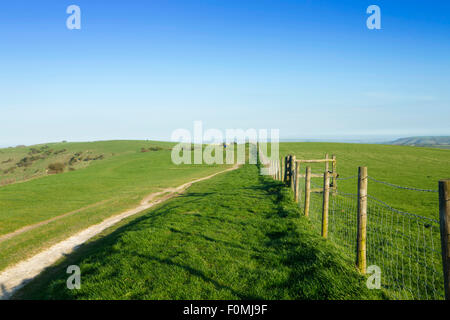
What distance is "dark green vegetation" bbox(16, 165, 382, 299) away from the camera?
532cm

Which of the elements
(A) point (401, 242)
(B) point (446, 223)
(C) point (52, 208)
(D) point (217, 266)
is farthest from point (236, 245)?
(C) point (52, 208)

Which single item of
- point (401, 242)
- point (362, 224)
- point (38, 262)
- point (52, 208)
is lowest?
point (52, 208)

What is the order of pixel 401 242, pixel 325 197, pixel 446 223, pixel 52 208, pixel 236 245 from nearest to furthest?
1. pixel 446 223
2. pixel 325 197
3. pixel 236 245
4. pixel 401 242
5. pixel 52 208

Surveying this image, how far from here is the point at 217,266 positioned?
656cm

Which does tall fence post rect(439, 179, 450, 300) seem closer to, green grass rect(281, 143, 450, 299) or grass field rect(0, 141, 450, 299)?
green grass rect(281, 143, 450, 299)

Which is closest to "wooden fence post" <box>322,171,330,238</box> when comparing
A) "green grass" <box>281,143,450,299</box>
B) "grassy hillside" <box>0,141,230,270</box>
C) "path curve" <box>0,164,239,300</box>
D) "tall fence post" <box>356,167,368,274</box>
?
"green grass" <box>281,143,450,299</box>

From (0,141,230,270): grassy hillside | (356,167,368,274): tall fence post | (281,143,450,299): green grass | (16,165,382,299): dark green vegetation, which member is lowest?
(0,141,230,270): grassy hillside

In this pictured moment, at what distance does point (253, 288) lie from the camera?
5445 millimetres

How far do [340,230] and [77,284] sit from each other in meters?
9.01

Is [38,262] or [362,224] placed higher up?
[362,224]

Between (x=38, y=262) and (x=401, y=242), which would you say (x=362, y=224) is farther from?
(x=38, y=262)

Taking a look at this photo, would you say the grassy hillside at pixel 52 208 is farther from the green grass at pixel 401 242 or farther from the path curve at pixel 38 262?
the green grass at pixel 401 242
